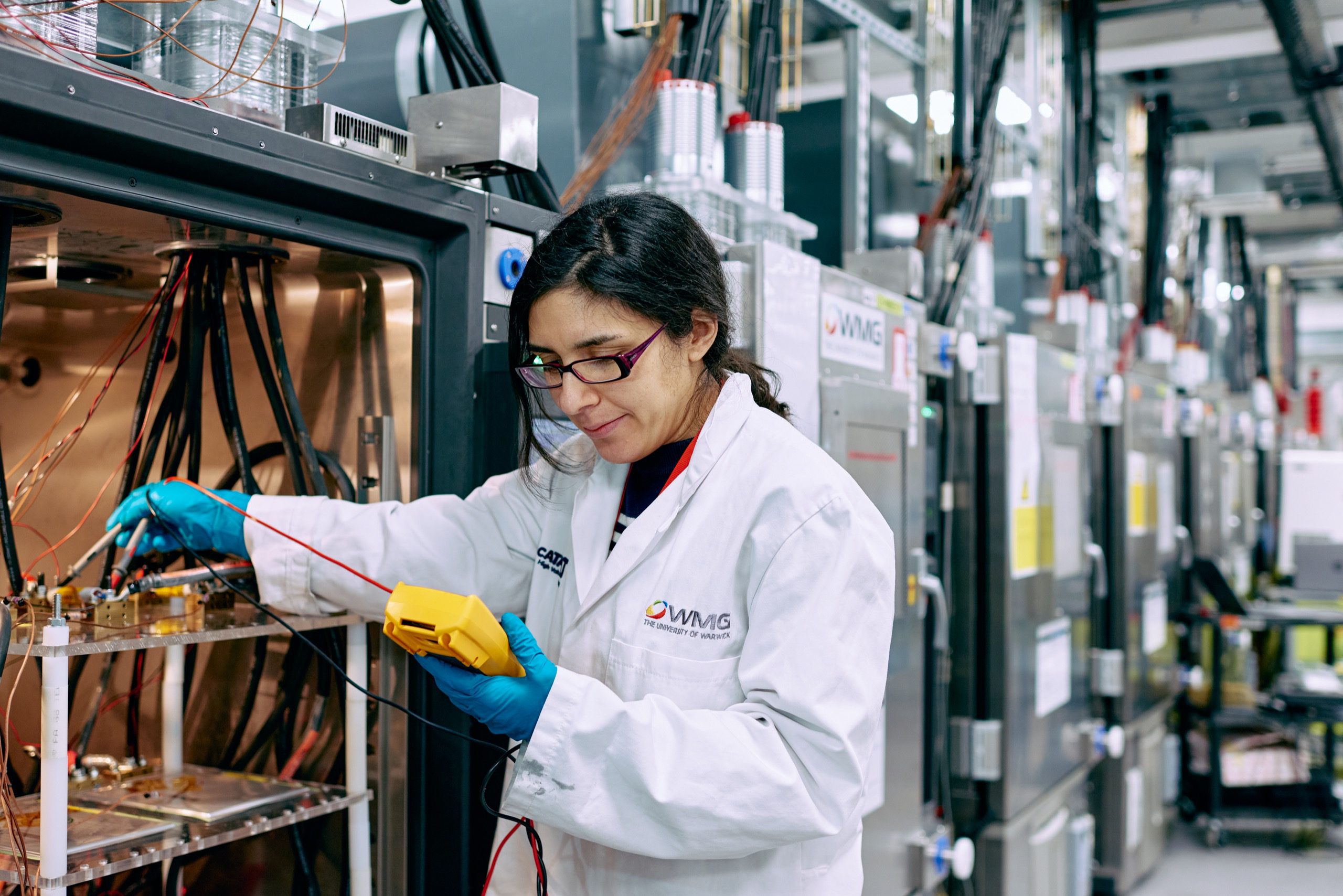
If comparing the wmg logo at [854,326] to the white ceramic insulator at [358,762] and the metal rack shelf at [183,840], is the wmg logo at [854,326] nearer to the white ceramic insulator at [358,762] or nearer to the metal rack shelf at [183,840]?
the white ceramic insulator at [358,762]

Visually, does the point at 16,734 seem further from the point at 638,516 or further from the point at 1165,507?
the point at 1165,507

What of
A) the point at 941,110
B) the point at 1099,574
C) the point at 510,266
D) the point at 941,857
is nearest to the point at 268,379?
the point at 510,266

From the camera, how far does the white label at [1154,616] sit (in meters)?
4.22

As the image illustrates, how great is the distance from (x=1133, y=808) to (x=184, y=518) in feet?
12.2

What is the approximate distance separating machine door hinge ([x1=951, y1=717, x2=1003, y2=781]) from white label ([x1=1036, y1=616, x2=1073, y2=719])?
26 centimetres

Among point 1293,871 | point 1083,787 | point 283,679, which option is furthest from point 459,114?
point 1293,871

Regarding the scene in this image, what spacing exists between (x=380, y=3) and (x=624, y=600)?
148cm

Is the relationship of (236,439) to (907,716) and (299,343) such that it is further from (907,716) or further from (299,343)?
(907,716)

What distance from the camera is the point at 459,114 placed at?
1.62 metres

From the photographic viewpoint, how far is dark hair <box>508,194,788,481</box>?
4.27 feet

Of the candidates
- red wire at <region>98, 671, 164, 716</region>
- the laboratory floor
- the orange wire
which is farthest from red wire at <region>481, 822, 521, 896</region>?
the laboratory floor

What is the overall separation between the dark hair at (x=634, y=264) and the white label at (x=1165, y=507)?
3.53 metres

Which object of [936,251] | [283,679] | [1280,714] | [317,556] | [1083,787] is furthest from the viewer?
[1280,714]

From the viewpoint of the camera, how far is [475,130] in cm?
161
